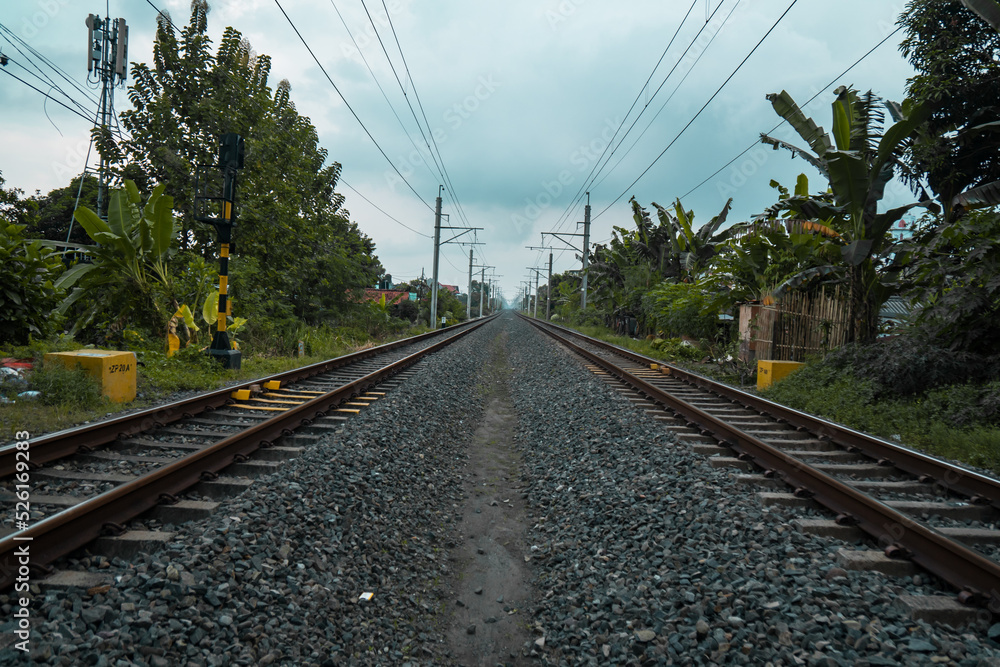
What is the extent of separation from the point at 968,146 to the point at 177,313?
17270 millimetres

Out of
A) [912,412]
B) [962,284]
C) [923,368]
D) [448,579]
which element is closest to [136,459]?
[448,579]

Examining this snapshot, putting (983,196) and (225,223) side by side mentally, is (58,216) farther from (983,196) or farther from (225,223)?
(983,196)

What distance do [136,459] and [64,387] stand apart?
2974mm

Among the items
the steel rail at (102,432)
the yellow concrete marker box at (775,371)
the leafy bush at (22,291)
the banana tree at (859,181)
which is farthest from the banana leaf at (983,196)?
→ the leafy bush at (22,291)

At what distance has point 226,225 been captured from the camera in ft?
30.6

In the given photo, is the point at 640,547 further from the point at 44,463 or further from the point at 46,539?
the point at 44,463

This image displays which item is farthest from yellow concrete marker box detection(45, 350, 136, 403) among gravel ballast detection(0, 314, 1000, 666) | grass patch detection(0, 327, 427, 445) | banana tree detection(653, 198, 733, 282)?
banana tree detection(653, 198, 733, 282)

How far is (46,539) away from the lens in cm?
266

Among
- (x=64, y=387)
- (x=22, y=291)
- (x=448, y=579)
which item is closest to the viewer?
(x=448, y=579)

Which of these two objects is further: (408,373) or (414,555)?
(408,373)

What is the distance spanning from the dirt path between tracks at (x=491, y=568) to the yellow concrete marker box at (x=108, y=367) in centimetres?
445

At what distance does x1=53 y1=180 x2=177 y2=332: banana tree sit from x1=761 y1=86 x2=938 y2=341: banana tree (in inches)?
461

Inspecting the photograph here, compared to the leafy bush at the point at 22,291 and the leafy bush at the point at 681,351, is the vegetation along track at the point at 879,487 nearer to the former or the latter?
the leafy bush at the point at 681,351

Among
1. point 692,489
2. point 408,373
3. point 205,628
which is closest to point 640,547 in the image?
point 692,489
